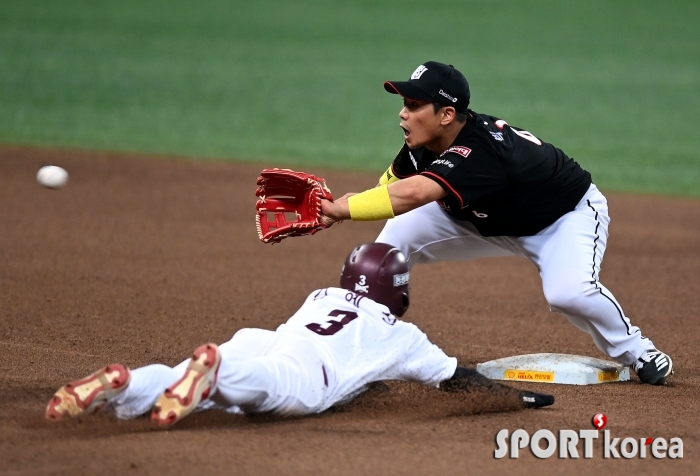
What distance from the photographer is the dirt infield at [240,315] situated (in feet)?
12.3

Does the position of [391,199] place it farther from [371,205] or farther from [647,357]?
[647,357]

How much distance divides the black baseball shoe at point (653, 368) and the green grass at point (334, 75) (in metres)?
6.52

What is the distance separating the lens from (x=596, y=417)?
4348 mm

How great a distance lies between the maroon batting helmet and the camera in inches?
171

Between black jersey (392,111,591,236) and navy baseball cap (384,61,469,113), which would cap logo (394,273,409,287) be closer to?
black jersey (392,111,591,236)

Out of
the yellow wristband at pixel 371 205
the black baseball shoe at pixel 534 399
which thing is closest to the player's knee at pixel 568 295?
the black baseball shoe at pixel 534 399

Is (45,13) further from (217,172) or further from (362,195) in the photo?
(362,195)

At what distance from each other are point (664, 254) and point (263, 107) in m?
8.21

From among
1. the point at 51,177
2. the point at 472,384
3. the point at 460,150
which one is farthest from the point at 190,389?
the point at 51,177

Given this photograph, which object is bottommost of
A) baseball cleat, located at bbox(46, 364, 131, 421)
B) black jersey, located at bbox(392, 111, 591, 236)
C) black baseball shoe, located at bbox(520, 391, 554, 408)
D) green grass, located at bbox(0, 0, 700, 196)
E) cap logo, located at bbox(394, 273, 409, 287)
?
baseball cleat, located at bbox(46, 364, 131, 421)

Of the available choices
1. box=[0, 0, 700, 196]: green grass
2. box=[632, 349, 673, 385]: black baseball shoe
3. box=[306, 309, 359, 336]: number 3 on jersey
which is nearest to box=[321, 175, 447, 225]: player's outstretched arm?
box=[306, 309, 359, 336]: number 3 on jersey

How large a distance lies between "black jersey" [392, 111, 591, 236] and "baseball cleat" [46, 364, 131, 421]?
6.04 feet

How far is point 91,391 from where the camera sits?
3686mm

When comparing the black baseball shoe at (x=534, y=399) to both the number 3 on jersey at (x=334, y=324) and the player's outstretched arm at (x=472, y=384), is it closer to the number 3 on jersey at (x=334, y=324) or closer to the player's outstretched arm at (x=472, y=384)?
the player's outstretched arm at (x=472, y=384)
